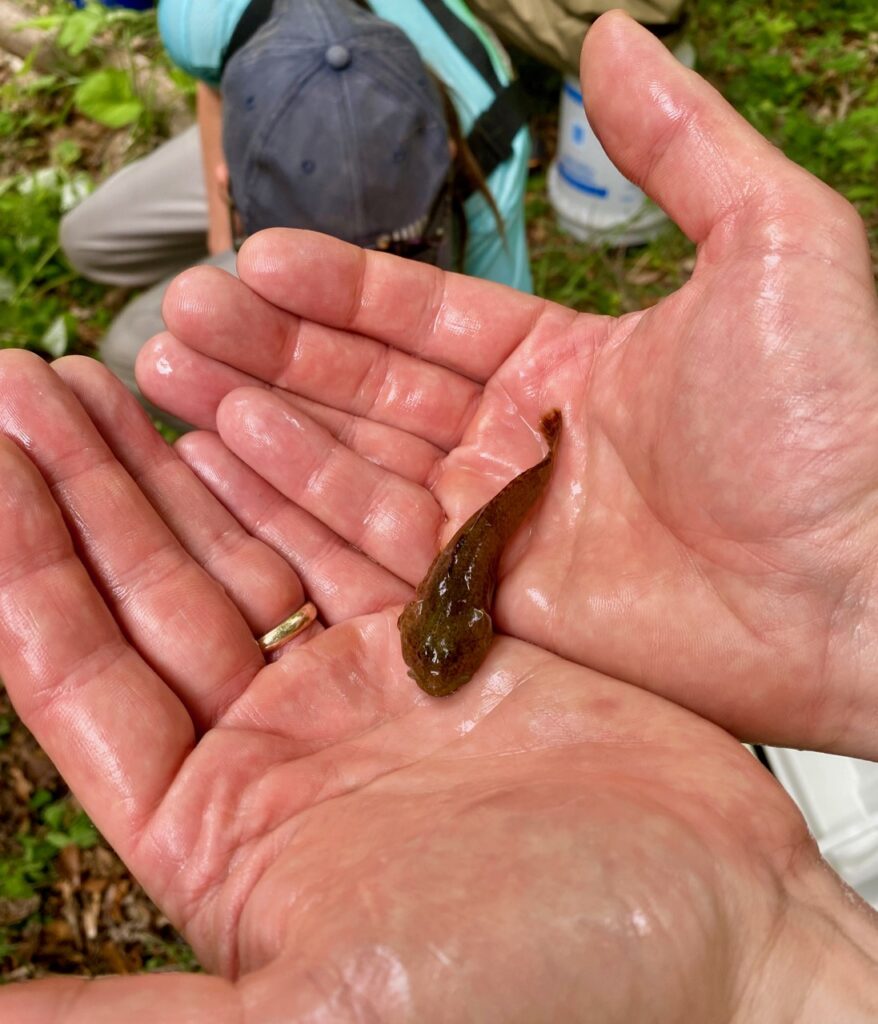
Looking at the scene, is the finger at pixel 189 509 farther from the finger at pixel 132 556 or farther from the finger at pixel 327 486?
the finger at pixel 327 486

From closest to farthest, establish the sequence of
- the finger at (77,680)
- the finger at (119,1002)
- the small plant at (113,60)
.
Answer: the finger at (119,1002) < the finger at (77,680) < the small plant at (113,60)

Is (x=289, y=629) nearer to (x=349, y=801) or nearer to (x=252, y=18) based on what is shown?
(x=349, y=801)

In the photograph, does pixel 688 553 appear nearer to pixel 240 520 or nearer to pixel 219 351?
pixel 240 520

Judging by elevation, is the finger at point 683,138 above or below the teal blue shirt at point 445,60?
above

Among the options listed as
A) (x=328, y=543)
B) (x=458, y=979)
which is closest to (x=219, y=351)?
(x=328, y=543)

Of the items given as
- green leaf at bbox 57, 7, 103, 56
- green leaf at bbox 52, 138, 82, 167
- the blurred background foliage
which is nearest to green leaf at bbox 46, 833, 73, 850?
the blurred background foliage

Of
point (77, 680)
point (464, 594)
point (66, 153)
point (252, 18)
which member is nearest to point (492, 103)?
point (252, 18)

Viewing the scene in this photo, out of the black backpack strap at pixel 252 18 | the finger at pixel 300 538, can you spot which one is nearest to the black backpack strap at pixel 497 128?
the black backpack strap at pixel 252 18

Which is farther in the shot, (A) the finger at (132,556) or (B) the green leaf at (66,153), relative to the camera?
(B) the green leaf at (66,153)
